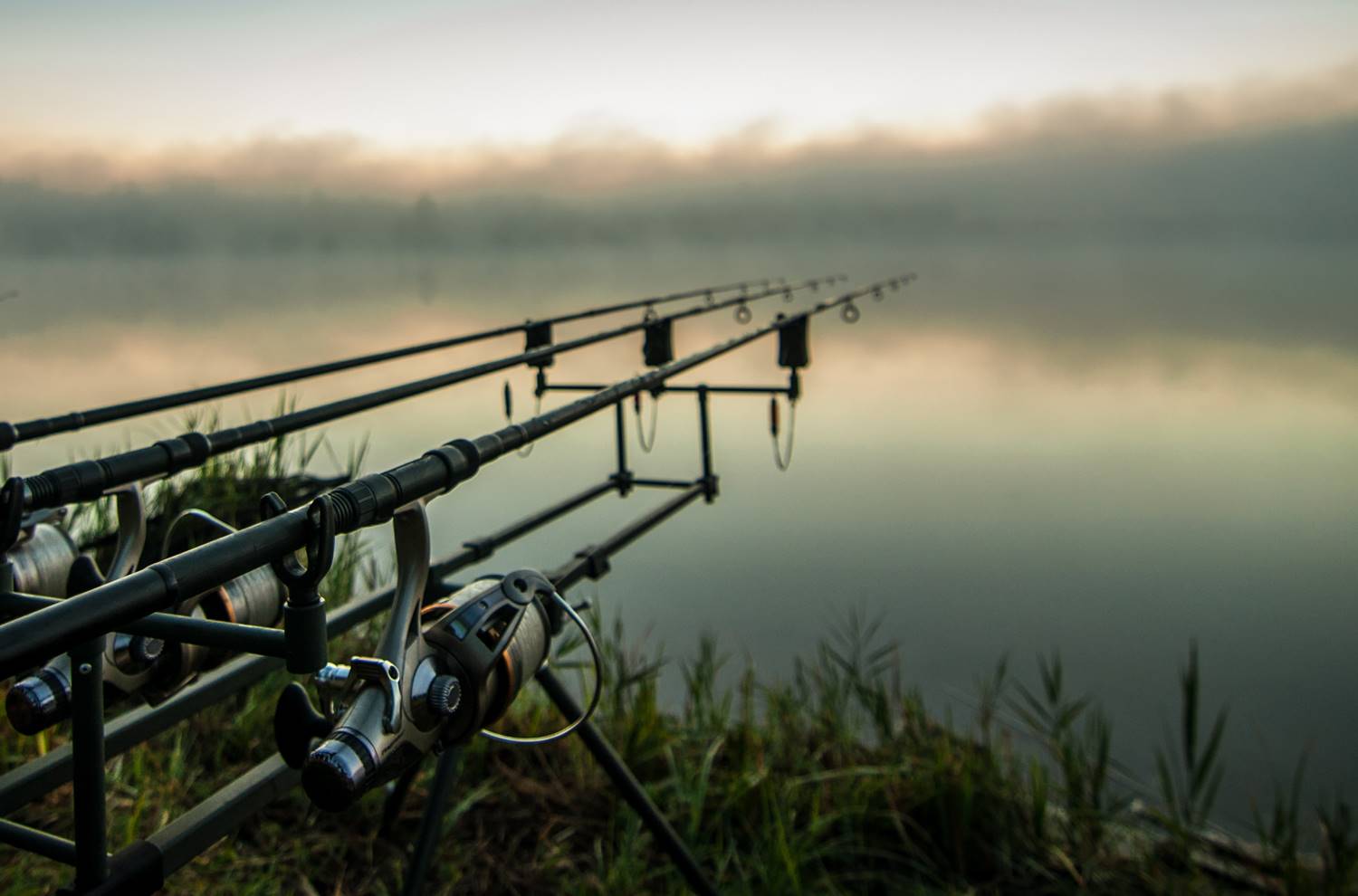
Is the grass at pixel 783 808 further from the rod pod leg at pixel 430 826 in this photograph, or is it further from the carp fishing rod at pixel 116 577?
the carp fishing rod at pixel 116 577

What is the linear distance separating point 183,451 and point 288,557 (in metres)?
0.94

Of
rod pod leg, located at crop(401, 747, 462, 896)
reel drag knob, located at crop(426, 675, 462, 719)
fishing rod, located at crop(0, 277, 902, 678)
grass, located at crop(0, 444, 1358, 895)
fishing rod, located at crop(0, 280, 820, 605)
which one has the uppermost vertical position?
fishing rod, located at crop(0, 277, 902, 678)

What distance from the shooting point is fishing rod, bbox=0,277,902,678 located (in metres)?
0.98

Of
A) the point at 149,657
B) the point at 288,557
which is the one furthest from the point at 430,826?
the point at 288,557

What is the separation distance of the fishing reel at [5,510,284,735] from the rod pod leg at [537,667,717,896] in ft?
2.12

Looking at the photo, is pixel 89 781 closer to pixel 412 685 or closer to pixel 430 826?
pixel 412 685

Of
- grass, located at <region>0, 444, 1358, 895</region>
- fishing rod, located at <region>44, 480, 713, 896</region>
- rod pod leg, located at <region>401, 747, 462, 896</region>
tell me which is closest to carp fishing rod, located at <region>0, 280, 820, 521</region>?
fishing rod, located at <region>44, 480, 713, 896</region>

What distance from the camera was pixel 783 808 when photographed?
12.3ft

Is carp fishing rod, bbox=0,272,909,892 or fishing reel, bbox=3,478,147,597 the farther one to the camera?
fishing reel, bbox=3,478,147,597

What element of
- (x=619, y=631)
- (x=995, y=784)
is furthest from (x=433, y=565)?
(x=995, y=784)

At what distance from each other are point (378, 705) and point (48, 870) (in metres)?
2.29

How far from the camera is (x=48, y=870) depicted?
3047 millimetres

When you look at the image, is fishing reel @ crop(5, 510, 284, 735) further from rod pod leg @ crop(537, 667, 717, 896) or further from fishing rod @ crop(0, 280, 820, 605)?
rod pod leg @ crop(537, 667, 717, 896)

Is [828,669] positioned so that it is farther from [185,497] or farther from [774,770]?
[185,497]
